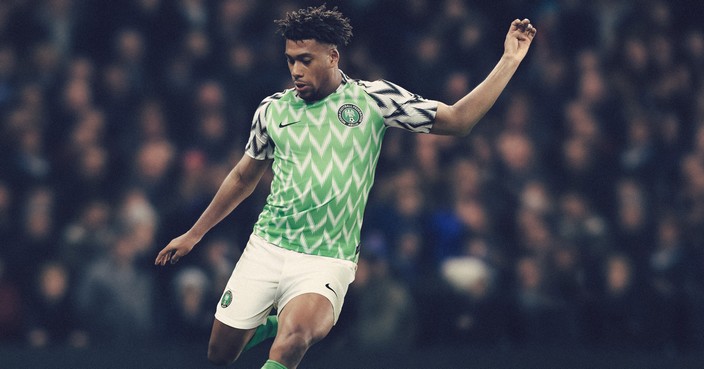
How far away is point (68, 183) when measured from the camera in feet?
27.8

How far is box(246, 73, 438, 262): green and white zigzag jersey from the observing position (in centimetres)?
494

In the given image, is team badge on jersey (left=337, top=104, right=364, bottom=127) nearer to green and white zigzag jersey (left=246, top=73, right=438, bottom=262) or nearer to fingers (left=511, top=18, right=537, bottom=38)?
green and white zigzag jersey (left=246, top=73, right=438, bottom=262)

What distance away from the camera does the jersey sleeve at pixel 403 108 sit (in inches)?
195

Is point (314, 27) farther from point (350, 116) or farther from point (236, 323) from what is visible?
point (236, 323)

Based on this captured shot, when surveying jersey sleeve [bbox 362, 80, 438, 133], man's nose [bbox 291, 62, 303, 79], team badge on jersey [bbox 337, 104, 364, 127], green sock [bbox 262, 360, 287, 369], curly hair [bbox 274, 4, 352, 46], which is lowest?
green sock [bbox 262, 360, 287, 369]

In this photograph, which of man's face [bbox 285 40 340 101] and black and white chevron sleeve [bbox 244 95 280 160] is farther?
black and white chevron sleeve [bbox 244 95 280 160]

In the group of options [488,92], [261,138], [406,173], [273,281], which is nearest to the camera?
[488,92]

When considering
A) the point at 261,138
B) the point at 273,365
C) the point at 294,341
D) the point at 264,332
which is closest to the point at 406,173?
the point at 264,332

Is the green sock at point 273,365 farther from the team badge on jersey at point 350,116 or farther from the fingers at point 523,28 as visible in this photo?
the fingers at point 523,28

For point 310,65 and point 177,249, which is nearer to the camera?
point 310,65

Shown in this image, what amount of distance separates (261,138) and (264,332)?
3.22 ft

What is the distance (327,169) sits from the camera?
16.2ft

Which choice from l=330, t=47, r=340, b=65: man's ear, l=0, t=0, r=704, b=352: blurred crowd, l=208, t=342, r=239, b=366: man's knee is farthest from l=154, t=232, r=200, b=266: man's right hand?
l=0, t=0, r=704, b=352: blurred crowd

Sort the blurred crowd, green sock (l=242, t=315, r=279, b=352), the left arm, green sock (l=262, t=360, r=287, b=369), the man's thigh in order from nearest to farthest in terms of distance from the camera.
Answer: green sock (l=262, t=360, r=287, b=369) → the left arm → the man's thigh → green sock (l=242, t=315, r=279, b=352) → the blurred crowd
